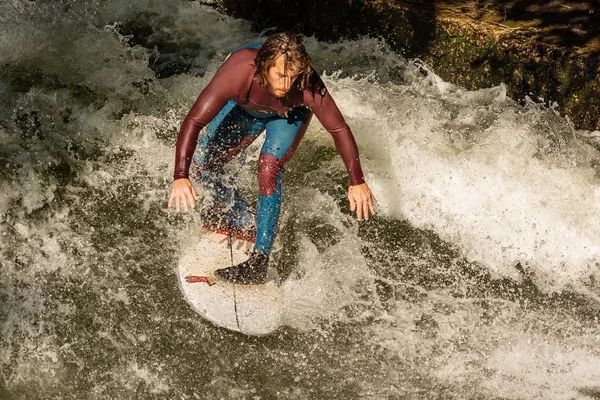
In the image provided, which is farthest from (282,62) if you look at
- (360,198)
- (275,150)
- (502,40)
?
(502,40)

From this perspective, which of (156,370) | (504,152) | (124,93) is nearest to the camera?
(156,370)

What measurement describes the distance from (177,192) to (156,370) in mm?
1180

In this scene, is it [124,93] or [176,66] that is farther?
[176,66]

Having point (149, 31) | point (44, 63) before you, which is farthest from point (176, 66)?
point (44, 63)

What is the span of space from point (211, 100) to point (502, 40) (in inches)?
106

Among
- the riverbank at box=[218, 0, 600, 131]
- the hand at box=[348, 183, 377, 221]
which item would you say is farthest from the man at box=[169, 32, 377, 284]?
the riverbank at box=[218, 0, 600, 131]

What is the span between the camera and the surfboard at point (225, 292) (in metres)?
4.52

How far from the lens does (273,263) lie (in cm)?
492

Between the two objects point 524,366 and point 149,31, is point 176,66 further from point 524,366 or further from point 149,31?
point 524,366

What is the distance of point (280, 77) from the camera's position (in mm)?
3590

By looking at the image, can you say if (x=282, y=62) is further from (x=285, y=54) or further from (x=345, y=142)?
(x=345, y=142)

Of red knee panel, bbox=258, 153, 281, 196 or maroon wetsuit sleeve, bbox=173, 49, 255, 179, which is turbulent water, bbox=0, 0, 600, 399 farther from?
maroon wetsuit sleeve, bbox=173, 49, 255, 179

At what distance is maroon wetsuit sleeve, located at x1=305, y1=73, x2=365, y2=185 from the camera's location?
3.94 meters

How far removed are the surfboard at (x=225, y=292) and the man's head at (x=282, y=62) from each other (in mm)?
1497
